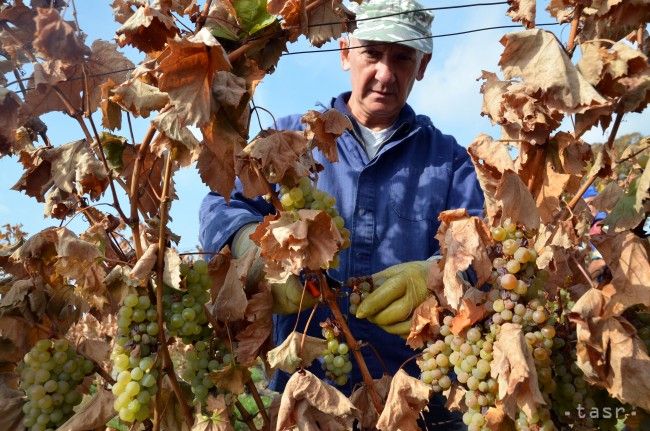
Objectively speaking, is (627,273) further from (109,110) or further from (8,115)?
(8,115)

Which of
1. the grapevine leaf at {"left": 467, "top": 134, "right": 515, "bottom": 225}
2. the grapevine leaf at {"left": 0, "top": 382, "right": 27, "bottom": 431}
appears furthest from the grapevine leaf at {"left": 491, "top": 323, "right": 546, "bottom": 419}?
the grapevine leaf at {"left": 0, "top": 382, "right": 27, "bottom": 431}

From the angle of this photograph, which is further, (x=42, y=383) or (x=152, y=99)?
(x=42, y=383)

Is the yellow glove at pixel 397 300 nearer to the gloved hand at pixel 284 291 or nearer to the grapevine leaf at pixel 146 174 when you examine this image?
the gloved hand at pixel 284 291

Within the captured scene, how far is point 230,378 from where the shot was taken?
1.18m

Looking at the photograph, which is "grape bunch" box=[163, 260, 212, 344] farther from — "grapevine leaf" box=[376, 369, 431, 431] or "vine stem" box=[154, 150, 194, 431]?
"grapevine leaf" box=[376, 369, 431, 431]

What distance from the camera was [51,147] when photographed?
50.5 inches

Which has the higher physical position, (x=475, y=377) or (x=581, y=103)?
(x=581, y=103)

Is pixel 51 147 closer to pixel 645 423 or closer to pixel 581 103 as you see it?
pixel 581 103

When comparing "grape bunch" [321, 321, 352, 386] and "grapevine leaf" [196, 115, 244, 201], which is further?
"grape bunch" [321, 321, 352, 386]

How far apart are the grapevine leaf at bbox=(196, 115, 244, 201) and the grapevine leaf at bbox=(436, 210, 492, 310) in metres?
0.41

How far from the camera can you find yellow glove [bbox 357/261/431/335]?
1270 millimetres

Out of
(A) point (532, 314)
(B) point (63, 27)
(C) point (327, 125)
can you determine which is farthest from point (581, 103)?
(B) point (63, 27)

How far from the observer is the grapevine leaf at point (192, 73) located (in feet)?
3.18

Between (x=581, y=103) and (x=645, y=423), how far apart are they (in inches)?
24.4
